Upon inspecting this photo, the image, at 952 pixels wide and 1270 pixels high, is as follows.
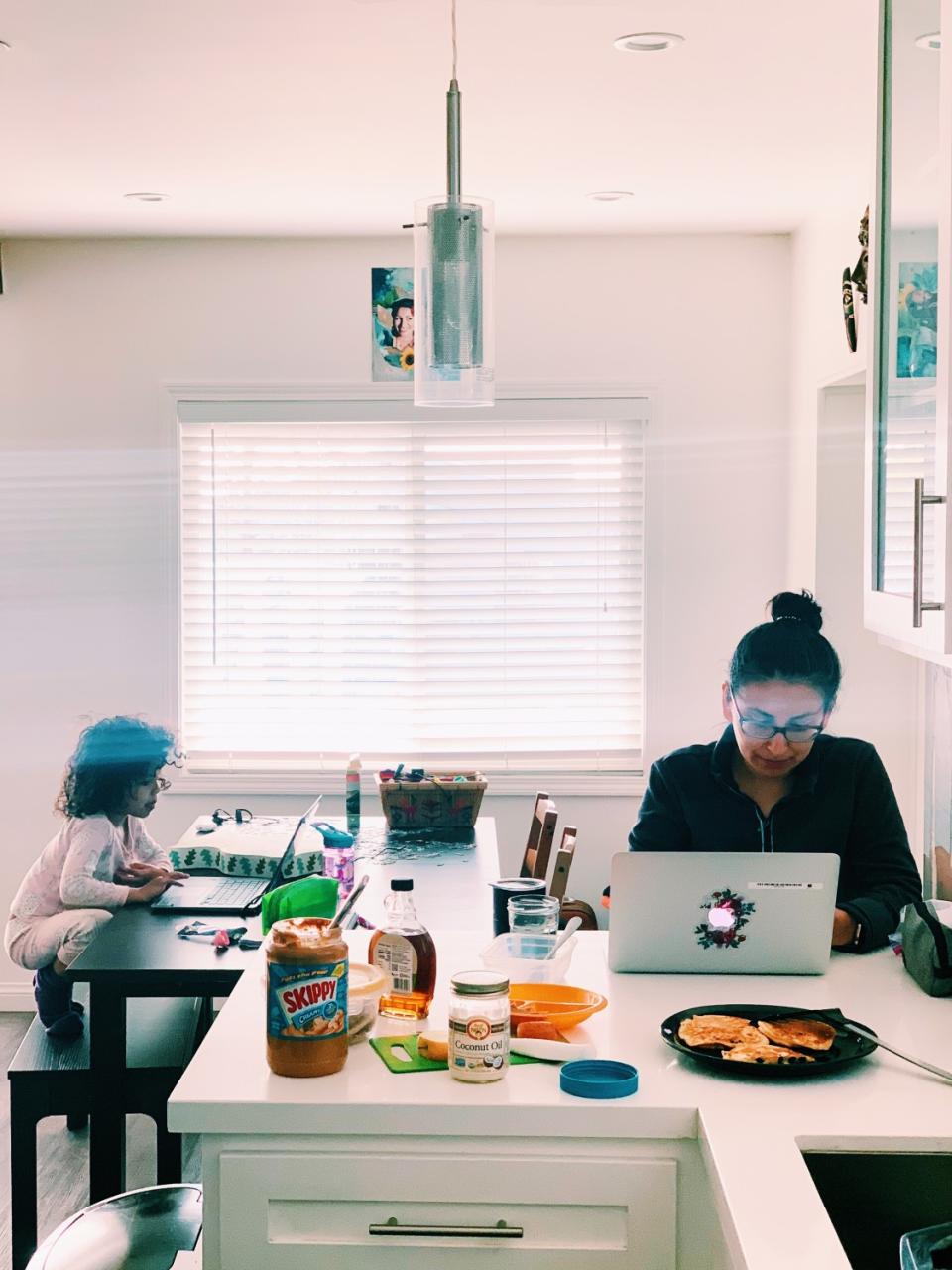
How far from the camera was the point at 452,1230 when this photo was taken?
5.26ft

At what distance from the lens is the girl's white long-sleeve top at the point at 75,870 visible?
11.3 ft

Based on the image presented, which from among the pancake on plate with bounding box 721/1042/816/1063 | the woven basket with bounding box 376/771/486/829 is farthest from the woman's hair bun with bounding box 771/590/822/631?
the woven basket with bounding box 376/771/486/829

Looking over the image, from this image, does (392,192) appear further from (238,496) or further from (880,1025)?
(880,1025)

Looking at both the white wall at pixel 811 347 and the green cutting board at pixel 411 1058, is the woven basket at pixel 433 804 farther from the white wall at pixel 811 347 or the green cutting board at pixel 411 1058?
the green cutting board at pixel 411 1058

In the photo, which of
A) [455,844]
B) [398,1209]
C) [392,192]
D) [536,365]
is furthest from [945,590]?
[536,365]

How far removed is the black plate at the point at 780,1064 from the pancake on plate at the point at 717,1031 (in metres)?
0.01

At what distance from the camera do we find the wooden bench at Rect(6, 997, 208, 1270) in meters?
2.75

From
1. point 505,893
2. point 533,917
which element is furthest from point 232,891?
point 533,917

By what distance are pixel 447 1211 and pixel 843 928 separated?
0.88 metres

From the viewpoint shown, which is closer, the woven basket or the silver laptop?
the silver laptop

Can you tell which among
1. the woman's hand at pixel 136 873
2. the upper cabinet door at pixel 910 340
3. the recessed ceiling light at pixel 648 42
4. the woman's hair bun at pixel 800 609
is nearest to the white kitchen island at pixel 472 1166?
A: the upper cabinet door at pixel 910 340

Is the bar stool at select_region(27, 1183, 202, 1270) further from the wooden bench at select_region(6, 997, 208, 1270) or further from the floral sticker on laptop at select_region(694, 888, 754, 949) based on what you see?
the floral sticker on laptop at select_region(694, 888, 754, 949)

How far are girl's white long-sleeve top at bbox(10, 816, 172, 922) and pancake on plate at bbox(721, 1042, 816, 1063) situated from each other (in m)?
2.03

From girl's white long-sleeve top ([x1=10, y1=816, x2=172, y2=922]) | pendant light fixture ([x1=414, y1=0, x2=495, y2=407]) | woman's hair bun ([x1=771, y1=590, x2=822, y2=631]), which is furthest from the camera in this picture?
girl's white long-sleeve top ([x1=10, y1=816, x2=172, y2=922])
